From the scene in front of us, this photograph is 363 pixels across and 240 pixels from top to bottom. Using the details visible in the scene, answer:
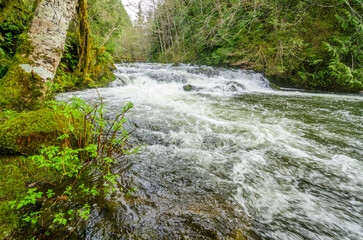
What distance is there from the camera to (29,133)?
65.4 inches

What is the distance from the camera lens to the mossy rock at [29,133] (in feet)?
5.22

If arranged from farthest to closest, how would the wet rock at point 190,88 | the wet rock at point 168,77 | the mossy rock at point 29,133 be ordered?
the wet rock at point 168,77, the wet rock at point 190,88, the mossy rock at point 29,133

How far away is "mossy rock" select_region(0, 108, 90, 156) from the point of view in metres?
1.59

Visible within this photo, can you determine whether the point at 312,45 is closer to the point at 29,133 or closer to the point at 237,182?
the point at 237,182

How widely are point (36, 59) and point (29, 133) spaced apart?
1.08 meters

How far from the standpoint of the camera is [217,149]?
283 centimetres

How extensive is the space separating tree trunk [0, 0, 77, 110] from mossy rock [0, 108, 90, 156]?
39cm

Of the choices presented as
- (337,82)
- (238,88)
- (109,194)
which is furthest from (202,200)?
(337,82)

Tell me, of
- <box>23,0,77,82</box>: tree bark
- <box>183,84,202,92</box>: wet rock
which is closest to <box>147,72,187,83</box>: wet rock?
<box>183,84,202,92</box>: wet rock

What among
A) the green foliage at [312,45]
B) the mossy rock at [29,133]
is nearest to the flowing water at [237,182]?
the mossy rock at [29,133]

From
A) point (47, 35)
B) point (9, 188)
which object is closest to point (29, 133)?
point (9, 188)

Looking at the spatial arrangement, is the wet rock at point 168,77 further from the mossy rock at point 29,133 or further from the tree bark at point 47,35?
the mossy rock at point 29,133

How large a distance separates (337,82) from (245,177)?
11472 millimetres

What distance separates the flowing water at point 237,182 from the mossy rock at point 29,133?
3.09 feet
